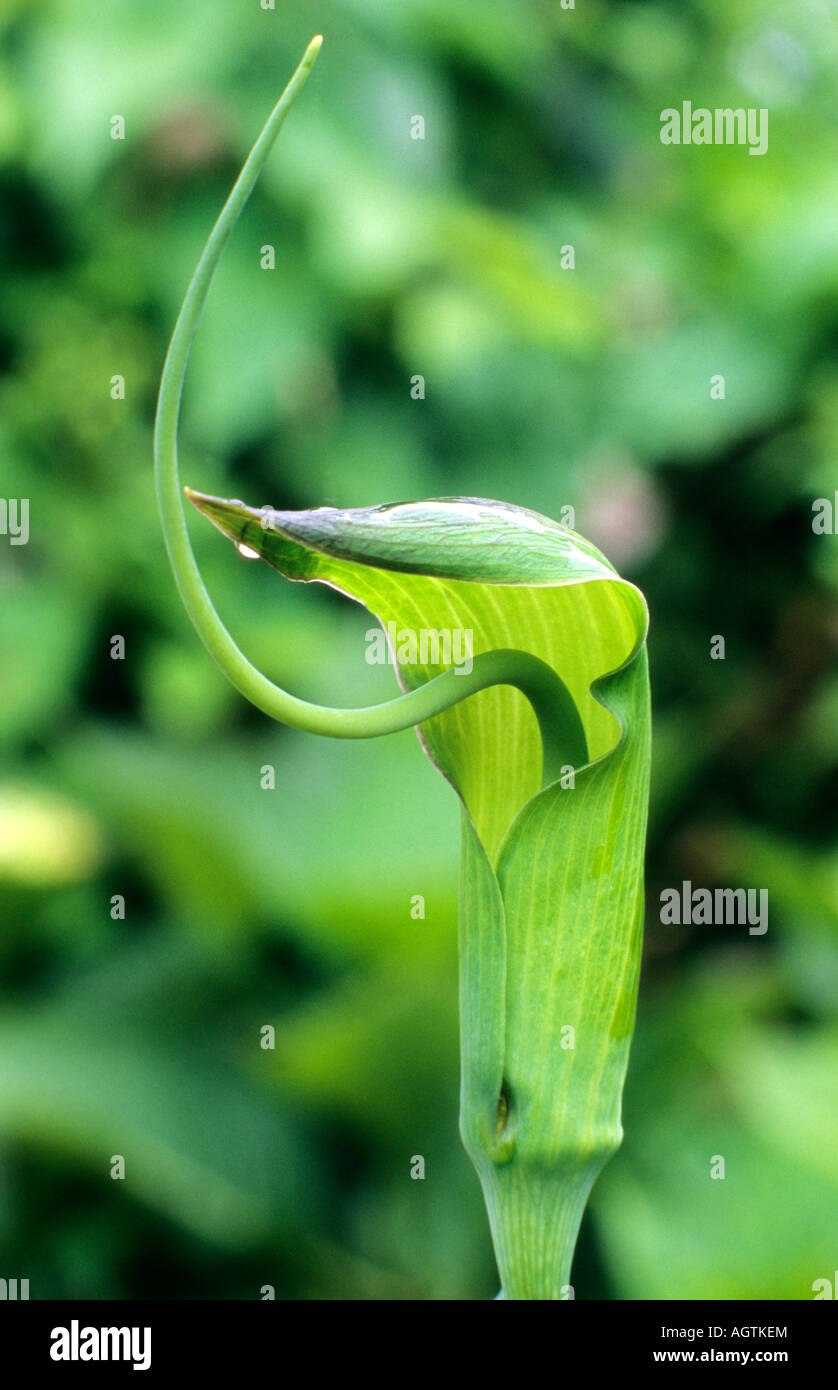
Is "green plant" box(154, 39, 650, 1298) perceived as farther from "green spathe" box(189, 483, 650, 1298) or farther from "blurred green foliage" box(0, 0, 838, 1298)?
"blurred green foliage" box(0, 0, 838, 1298)

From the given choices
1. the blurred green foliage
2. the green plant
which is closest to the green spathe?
the green plant

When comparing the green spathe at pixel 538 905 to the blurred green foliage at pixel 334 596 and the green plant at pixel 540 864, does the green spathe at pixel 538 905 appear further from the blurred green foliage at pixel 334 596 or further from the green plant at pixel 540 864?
the blurred green foliage at pixel 334 596

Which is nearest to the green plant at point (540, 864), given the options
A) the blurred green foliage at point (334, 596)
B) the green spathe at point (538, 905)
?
the green spathe at point (538, 905)

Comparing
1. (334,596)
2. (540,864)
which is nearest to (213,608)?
(540,864)

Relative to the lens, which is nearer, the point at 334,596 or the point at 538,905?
the point at 538,905

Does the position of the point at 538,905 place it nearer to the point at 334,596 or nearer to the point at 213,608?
the point at 213,608

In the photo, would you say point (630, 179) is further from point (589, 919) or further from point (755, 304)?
point (589, 919)
